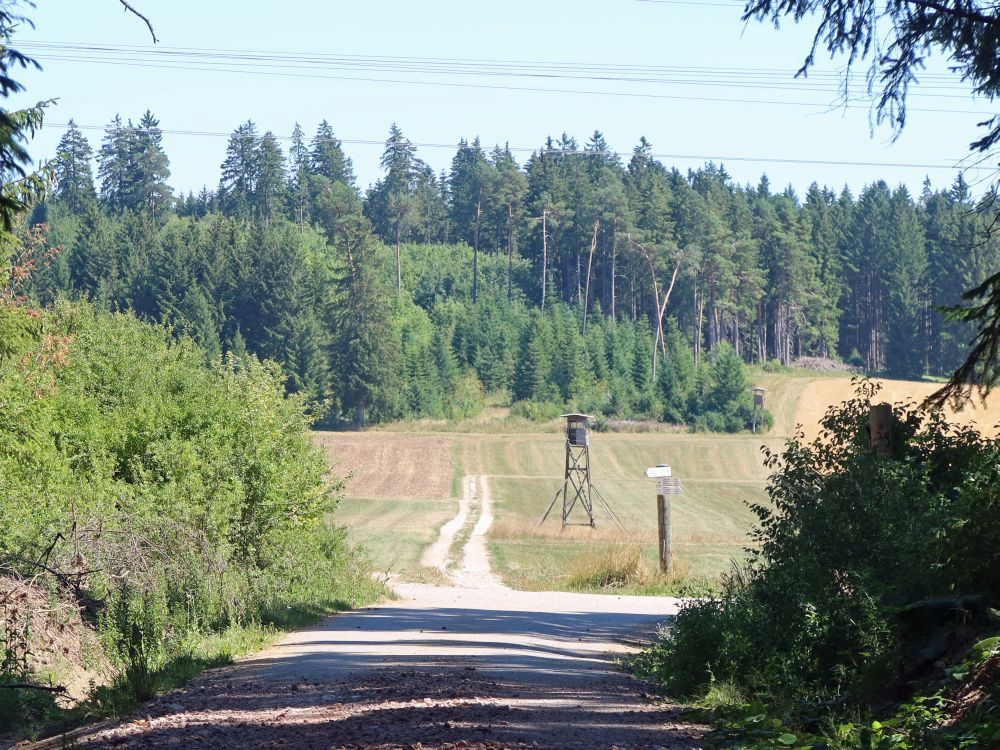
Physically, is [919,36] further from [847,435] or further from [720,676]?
[720,676]

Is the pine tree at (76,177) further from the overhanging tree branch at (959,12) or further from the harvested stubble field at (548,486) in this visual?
the overhanging tree branch at (959,12)

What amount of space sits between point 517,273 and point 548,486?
259 feet

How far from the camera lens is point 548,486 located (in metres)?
72.3

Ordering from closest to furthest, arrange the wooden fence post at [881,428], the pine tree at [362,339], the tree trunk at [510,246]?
the wooden fence post at [881,428] < the pine tree at [362,339] < the tree trunk at [510,246]

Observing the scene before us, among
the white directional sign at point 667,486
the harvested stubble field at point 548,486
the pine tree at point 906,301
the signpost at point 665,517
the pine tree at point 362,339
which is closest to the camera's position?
the signpost at point 665,517

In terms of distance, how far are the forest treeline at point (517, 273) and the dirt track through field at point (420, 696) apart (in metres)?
79.4

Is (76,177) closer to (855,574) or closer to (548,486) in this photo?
(548,486)

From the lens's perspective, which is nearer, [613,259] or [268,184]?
[613,259]

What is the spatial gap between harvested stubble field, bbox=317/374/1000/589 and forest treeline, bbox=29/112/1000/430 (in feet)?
34.2

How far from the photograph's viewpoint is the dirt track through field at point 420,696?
8.65 metres

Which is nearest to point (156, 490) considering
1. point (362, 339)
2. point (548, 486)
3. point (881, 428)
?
point (881, 428)

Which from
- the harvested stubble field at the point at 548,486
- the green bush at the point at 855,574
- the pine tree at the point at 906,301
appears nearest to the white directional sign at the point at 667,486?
the harvested stubble field at the point at 548,486

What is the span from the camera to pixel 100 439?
832 inches

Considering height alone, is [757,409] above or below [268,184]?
below
